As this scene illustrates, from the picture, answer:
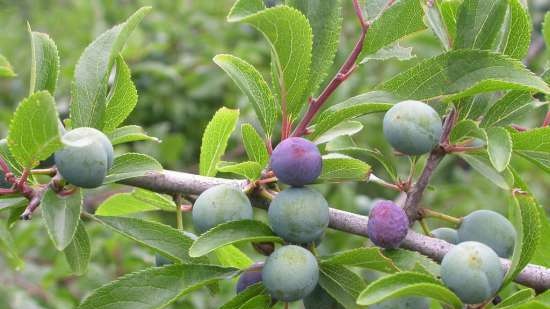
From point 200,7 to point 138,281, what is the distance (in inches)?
134

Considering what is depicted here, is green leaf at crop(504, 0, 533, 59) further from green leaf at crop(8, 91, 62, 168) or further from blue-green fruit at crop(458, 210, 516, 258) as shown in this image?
green leaf at crop(8, 91, 62, 168)

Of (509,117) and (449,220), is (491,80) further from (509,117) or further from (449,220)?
(449,220)

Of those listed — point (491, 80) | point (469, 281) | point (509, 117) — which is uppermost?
point (491, 80)

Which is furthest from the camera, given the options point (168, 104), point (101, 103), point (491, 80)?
point (168, 104)

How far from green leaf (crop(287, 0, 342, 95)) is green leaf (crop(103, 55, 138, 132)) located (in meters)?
0.31

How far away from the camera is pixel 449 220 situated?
1.43 m

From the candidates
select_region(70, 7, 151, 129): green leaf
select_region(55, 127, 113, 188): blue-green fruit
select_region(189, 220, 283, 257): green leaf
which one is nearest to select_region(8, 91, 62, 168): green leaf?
select_region(55, 127, 113, 188): blue-green fruit

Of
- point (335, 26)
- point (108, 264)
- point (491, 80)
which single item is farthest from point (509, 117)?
point (108, 264)

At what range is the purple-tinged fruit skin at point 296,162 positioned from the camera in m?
1.22

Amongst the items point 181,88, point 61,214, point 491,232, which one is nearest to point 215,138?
point 61,214

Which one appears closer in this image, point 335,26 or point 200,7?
point 335,26

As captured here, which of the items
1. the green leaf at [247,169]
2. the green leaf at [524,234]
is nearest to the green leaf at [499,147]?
the green leaf at [524,234]

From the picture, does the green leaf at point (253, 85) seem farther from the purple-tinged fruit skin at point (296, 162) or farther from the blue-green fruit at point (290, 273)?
the blue-green fruit at point (290, 273)

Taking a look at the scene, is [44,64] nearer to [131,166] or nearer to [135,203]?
[131,166]
